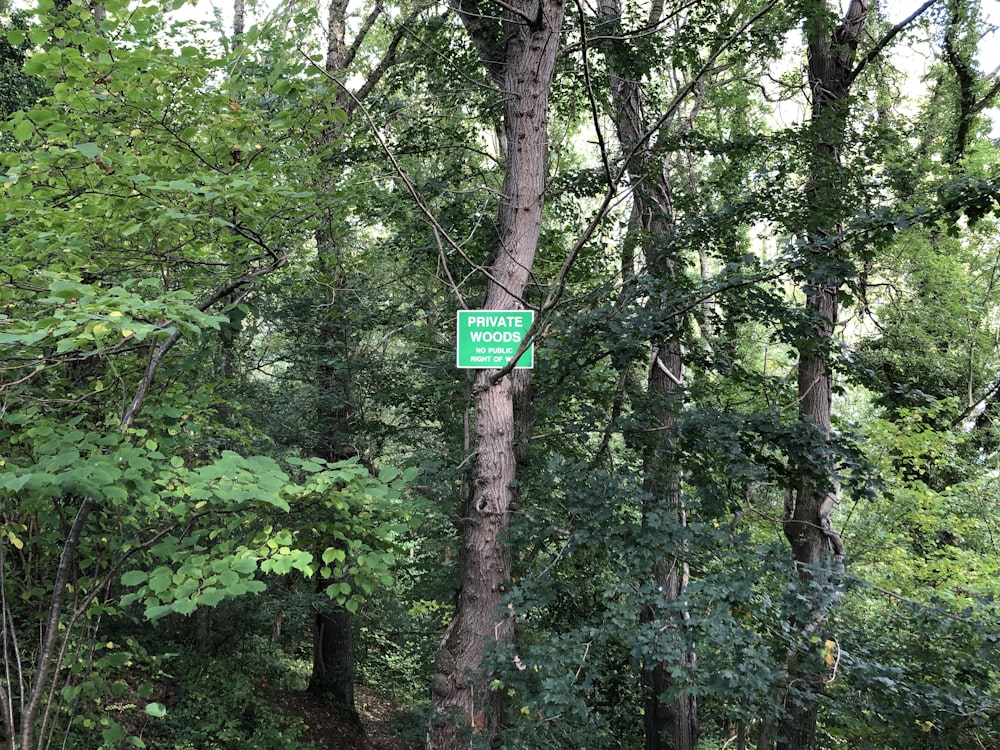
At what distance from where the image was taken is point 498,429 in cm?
438

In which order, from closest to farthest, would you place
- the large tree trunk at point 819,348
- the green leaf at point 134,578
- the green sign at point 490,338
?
the green leaf at point 134,578 → the large tree trunk at point 819,348 → the green sign at point 490,338

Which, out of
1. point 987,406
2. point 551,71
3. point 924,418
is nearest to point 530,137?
point 551,71

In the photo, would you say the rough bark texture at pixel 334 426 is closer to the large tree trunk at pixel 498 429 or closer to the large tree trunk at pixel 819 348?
the large tree trunk at pixel 498 429

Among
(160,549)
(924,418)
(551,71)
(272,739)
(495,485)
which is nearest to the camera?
(160,549)

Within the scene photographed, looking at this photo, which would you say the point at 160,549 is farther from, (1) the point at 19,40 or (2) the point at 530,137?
(2) the point at 530,137

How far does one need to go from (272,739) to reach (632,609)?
538 cm

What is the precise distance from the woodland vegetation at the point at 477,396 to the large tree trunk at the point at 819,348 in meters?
0.04

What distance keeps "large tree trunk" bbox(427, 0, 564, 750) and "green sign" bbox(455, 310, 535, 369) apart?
7.2 inches

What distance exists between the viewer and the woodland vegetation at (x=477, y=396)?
8.35 feet

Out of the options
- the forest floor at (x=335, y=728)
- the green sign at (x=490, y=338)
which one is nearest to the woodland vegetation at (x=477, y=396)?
the green sign at (x=490, y=338)

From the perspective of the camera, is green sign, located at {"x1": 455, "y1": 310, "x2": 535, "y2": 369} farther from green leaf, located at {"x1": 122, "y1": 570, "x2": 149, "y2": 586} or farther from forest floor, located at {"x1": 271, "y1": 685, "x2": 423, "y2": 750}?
forest floor, located at {"x1": 271, "y1": 685, "x2": 423, "y2": 750}

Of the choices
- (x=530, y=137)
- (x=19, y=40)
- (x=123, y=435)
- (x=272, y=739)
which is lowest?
(x=272, y=739)

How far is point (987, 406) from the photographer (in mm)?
9281

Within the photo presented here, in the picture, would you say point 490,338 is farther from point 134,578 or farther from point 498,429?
point 134,578
